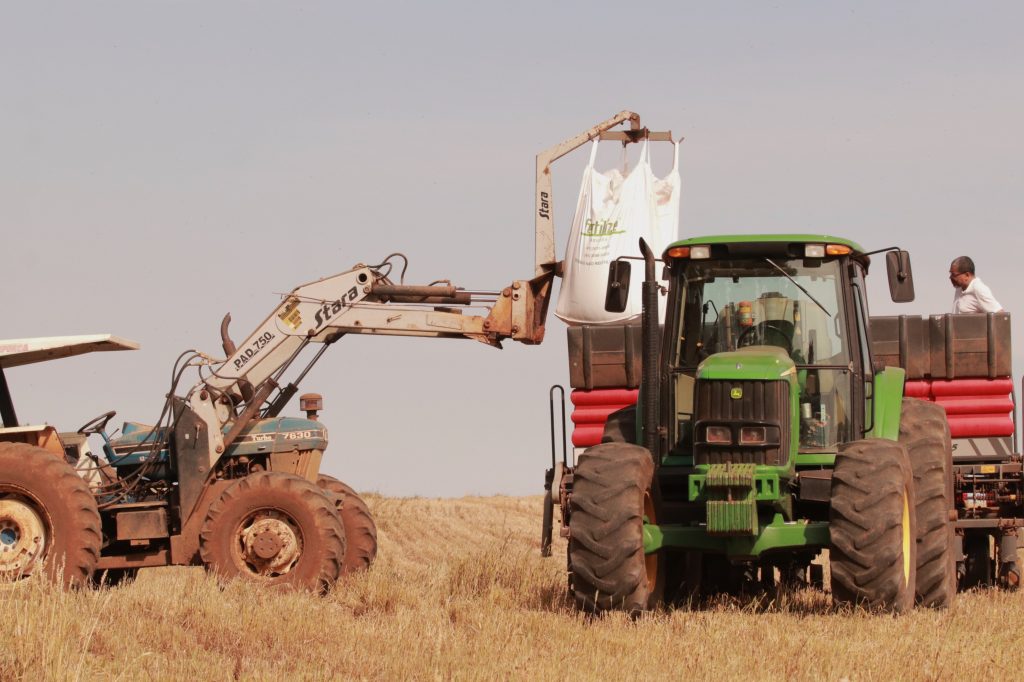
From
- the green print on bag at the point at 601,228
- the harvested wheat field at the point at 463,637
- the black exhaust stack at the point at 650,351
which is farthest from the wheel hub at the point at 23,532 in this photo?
the green print on bag at the point at 601,228

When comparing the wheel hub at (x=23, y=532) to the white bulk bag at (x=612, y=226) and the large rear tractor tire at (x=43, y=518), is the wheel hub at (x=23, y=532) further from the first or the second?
the white bulk bag at (x=612, y=226)

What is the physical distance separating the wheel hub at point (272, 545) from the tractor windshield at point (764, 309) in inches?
148

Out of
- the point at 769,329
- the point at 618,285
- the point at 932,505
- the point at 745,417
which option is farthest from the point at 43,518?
the point at 932,505

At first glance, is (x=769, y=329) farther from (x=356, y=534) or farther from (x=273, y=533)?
(x=356, y=534)

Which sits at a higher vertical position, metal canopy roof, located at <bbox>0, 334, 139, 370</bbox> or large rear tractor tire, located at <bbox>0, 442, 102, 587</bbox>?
metal canopy roof, located at <bbox>0, 334, 139, 370</bbox>

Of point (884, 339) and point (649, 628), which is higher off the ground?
point (884, 339)

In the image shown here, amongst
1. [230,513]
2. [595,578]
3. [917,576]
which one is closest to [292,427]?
[230,513]

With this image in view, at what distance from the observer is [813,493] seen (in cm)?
1019

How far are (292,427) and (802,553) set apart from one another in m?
5.11

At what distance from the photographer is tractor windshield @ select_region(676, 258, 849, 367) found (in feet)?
34.9

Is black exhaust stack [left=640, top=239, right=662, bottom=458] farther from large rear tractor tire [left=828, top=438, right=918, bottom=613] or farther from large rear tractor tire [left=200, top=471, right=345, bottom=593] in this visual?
large rear tractor tire [left=200, top=471, right=345, bottom=593]

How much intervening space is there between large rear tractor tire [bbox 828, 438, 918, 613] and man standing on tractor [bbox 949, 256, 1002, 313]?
3.84 meters

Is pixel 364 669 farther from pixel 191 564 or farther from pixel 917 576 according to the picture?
pixel 191 564

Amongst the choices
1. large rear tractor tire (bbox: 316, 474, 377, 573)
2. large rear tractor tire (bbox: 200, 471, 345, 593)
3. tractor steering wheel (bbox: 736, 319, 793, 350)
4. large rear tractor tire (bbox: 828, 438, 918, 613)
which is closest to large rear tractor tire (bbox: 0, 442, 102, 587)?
large rear tractor tire (bbox: 200, 471, 345, 593)
